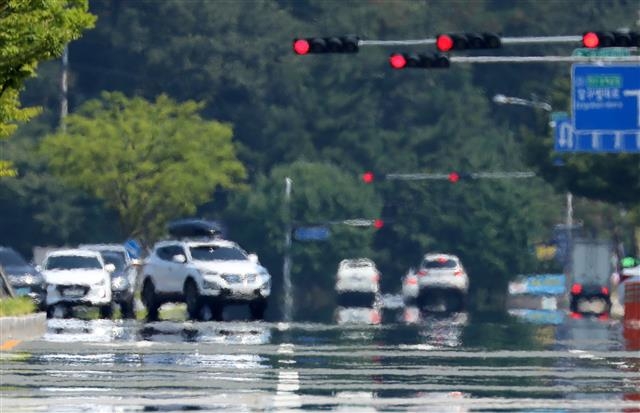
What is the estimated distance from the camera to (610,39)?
41750mm

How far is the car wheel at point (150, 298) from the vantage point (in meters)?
50.3


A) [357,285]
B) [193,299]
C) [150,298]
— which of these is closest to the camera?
[193,299]

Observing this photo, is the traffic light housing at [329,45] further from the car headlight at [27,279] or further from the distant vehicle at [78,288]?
the car headlight at [27,279]

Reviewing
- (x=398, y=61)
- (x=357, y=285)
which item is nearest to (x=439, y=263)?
(x=357, y=285)

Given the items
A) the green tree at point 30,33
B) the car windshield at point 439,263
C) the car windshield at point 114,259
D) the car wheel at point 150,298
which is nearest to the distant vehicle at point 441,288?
the car windshield at point 439,263

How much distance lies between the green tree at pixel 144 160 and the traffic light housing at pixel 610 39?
35.8 meters

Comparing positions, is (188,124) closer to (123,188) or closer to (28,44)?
(123,188)

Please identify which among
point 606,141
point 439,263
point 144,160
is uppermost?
point 144,160

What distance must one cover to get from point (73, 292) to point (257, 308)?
13.1 ft

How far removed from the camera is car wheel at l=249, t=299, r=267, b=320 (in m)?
48.0

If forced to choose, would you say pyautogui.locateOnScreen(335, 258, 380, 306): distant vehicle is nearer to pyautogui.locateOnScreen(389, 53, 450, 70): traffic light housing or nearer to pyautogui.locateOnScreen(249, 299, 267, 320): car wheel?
pyautogui.locateOnScreen(249, 299, 267, 320): car wheel

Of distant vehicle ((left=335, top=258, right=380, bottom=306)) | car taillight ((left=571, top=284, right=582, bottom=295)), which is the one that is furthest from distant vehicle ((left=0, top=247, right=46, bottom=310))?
distant vehicle ((left=335, top=258, right=380, bottom=306))

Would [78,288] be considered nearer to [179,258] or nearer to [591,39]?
[179,258]

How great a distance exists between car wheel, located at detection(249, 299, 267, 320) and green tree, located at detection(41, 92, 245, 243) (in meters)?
27.5
